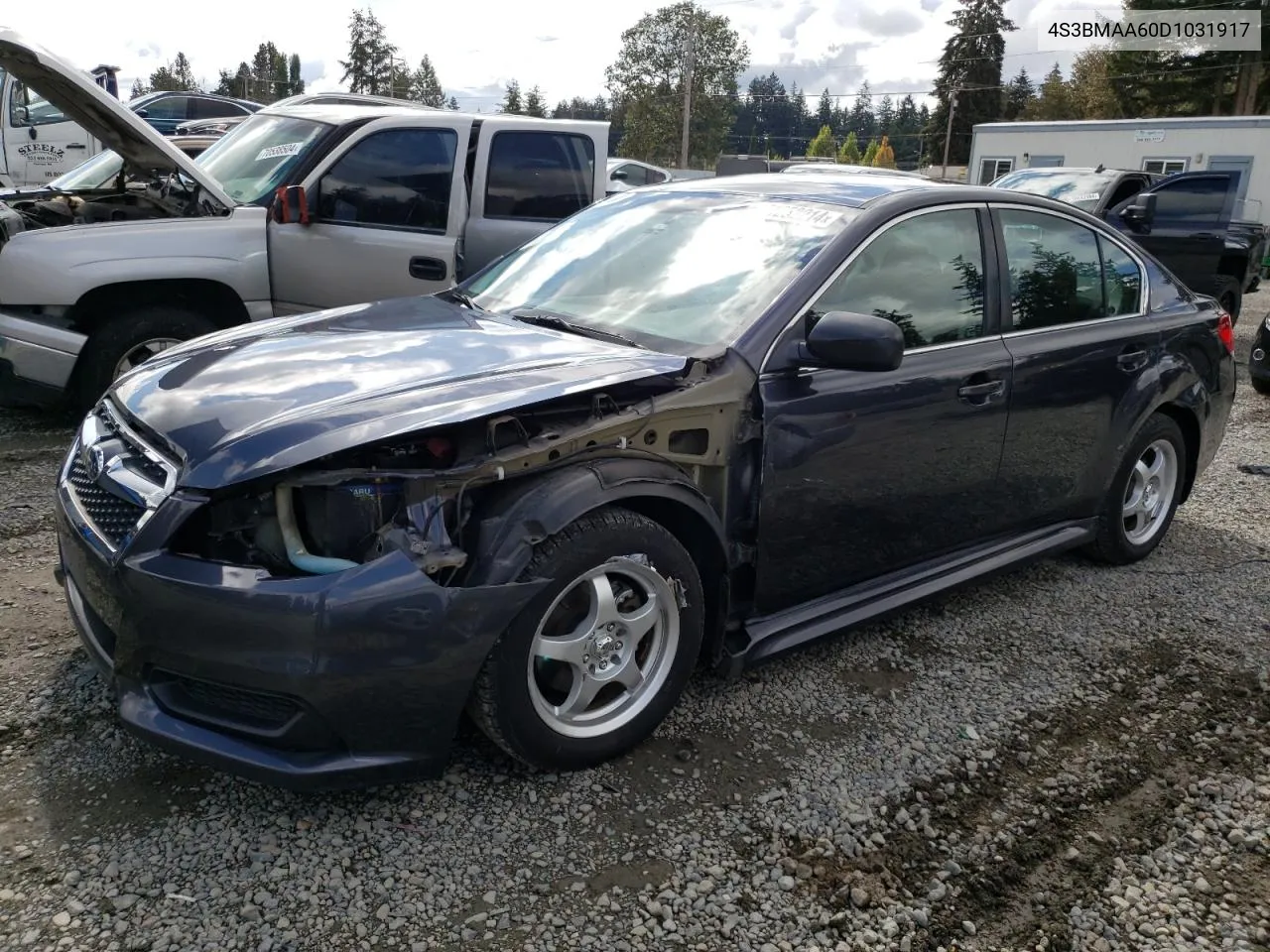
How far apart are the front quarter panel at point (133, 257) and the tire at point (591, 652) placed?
406cm

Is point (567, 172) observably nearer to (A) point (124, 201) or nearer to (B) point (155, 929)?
(A) point (124, 201)

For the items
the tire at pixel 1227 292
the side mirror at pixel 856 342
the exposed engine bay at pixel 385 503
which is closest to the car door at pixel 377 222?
the side mirror at pixel 856 342

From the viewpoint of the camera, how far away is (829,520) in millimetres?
3320

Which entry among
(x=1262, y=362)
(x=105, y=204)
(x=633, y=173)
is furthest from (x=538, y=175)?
(x=633, y=173)

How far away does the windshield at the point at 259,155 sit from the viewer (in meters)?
6.39

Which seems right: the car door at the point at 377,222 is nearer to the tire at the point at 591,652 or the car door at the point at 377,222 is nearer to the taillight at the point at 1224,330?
the tire at the point at 591,652

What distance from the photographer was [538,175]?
6.93 meters

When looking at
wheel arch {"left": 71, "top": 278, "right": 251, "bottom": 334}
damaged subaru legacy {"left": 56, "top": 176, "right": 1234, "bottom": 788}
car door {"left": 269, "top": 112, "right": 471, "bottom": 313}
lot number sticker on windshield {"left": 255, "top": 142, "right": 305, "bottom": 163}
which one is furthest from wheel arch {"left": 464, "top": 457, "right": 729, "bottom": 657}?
lot number sticker on windshield {"left": 255, "top": 142, "right": 305, "bottom": 163}

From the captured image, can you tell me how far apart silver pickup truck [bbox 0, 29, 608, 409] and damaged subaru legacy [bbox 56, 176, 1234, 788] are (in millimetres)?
2445

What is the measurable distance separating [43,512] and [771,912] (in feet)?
12.7

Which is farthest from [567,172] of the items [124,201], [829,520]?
[829,520]

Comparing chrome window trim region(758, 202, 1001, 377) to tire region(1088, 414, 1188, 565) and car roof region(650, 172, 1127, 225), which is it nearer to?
car roof region(650, 172, 1127, 225)

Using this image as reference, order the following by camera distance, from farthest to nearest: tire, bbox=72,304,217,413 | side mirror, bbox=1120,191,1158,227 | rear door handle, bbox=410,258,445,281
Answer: side mirror, bbox=1120,191,1158,227
rear door handle, bbox=410,258,445,281
tire, bbox=72,304,217,413

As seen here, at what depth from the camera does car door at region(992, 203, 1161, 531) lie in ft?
12.8
